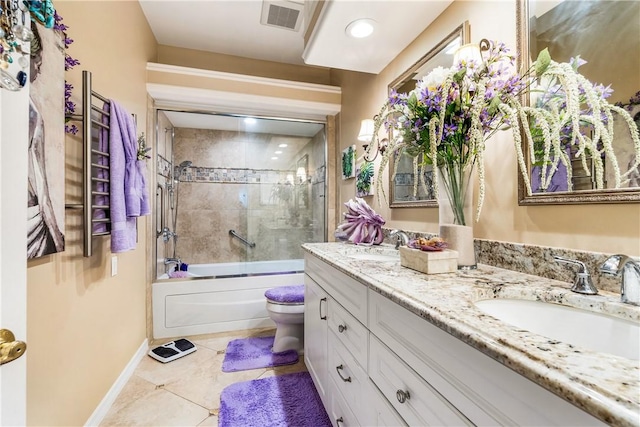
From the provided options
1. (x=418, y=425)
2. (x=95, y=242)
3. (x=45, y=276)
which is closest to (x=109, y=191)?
(x=95, y=242)

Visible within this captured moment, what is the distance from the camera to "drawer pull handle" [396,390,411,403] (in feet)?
2.37

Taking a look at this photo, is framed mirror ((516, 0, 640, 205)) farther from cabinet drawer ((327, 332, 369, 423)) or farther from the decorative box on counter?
cabinet drawer ((327, 332, 369, 423))

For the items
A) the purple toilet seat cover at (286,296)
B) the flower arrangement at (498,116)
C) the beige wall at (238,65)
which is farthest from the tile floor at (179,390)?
the beige wall at (238,65)

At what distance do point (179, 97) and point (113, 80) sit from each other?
0.76 metres

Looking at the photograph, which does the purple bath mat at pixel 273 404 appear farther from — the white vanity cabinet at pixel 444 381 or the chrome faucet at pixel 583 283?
the chrome faucet at pixel 583 283

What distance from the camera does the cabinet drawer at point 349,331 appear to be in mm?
997

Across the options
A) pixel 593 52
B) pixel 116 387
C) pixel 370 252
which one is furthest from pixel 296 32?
pixel 116 387

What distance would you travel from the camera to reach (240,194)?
355 cm

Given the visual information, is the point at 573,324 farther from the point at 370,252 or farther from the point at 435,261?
the point at 370,252

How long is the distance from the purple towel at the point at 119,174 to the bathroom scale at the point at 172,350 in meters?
1.13

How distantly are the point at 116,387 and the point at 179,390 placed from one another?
0.38 metres

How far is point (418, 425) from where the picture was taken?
688mm

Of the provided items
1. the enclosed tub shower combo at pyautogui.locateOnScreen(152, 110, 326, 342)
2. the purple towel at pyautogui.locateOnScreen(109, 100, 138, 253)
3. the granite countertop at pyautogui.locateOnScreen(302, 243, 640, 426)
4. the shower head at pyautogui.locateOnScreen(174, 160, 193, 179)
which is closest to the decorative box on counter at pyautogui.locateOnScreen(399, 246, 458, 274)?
the granite countertop at pyautogui.locateOnScreen(302, 243, 640, 426)

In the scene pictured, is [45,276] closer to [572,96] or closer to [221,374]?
[221,374]
